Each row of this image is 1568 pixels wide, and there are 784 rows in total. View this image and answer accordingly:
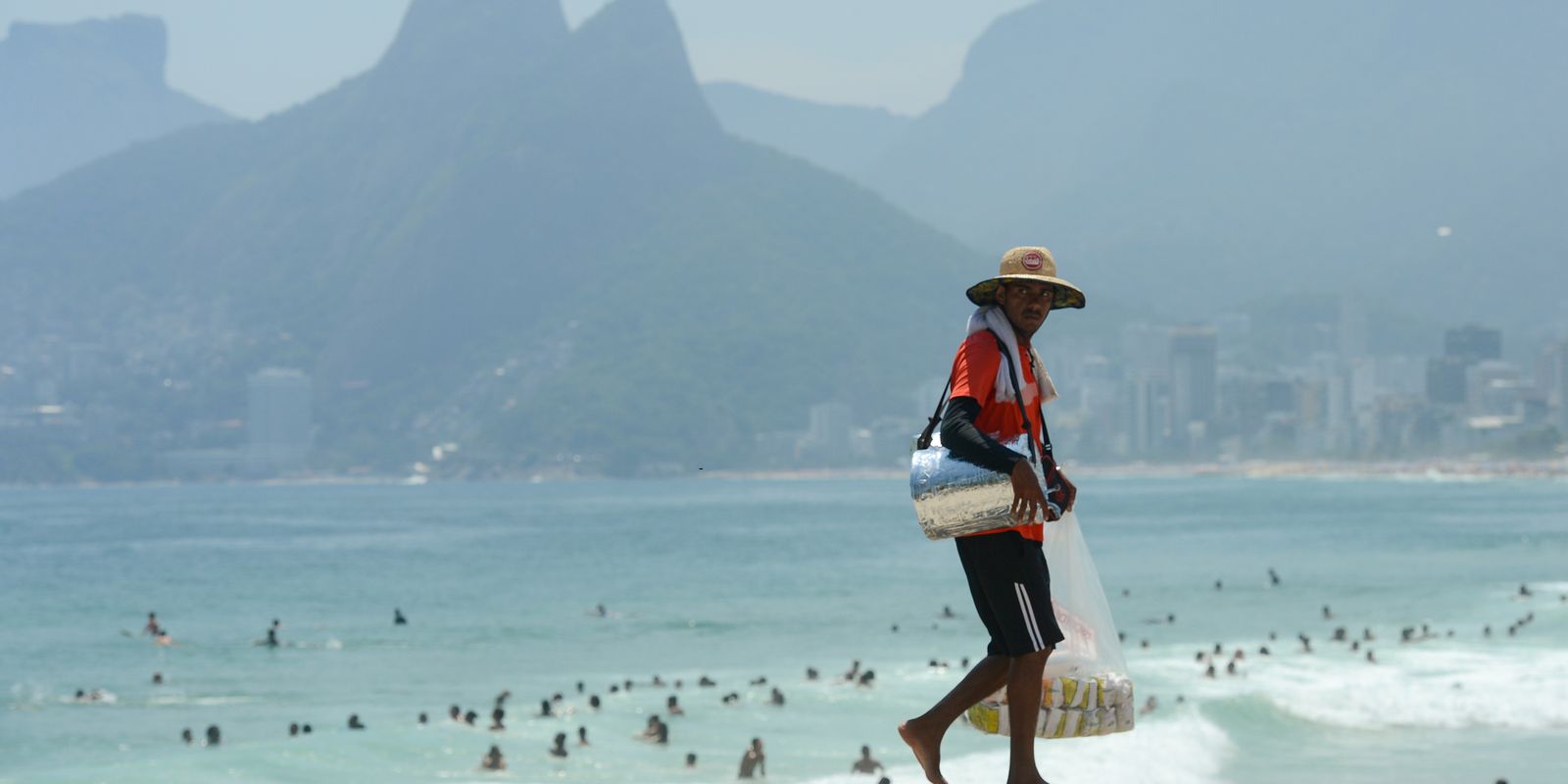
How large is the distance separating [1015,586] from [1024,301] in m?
0.82

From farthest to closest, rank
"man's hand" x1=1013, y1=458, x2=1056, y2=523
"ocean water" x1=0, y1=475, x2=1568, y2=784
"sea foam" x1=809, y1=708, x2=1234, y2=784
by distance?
"ocean water" x1=0, y1=475, x2=1568, y2=784 → "sea foam" x1=809, y1=708, x2=1234, y2=784 → "man's hand" x1=1013, y1=458, x2=1056, y2=523

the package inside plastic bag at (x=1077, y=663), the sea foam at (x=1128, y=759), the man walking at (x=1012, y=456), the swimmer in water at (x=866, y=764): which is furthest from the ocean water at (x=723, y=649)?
the man walking at (x=1012, y=456)

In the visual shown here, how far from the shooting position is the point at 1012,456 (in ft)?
16.8

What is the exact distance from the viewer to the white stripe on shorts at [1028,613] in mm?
5379

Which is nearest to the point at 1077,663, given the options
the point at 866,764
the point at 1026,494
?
the point at 1026,494

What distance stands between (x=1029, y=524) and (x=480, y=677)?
35.0 m

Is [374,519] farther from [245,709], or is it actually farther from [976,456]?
[976,456]

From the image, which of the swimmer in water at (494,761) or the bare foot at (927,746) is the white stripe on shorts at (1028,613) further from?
the swimmer in water at (494,761)

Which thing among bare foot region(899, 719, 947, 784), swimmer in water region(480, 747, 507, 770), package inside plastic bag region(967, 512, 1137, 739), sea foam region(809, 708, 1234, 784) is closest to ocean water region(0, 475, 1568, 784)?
sea foam region(809, 708, 1234, 784)

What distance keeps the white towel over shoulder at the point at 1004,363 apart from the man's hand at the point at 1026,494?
308 mm

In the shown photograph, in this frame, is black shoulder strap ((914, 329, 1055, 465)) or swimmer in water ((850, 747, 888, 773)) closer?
black shoulder strap ((914, 329, 1055, 465))

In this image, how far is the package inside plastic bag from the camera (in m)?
5.64

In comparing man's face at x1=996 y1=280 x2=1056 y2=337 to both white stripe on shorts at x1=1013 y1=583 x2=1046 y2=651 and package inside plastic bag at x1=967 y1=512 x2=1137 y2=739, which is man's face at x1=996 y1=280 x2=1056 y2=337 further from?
white stripe on shorts at x1=1013 y1=583 x2=1046 y2=651

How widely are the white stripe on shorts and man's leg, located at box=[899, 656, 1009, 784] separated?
94mm
